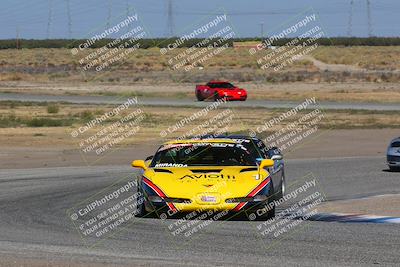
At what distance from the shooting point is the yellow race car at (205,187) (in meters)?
15.0

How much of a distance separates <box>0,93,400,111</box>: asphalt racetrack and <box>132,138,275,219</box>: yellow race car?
39.9m

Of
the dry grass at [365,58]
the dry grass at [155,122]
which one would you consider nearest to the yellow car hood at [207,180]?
the dry grass at [155,122]

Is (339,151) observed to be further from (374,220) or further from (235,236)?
(235,236)

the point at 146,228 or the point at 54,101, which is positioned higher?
the point at 146,228

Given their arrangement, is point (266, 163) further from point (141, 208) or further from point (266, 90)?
point (266, 90)

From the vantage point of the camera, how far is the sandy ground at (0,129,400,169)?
Result: 30.4 metres

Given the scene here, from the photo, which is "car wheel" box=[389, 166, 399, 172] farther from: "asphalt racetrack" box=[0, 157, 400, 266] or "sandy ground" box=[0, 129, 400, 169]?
"asphalt racetrack" box=[0, 157, 400, 266]

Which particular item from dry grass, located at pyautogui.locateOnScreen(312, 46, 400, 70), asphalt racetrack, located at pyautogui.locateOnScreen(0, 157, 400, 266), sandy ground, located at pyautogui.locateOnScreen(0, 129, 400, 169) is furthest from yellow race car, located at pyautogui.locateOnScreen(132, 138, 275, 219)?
dry grass, located at pyautogui.locateOnScreen(312, 46, 400, 70)

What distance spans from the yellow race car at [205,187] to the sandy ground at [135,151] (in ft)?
44.4

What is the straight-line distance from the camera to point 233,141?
16.7 meters

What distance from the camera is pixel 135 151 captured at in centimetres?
3406

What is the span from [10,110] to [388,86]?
114 ft

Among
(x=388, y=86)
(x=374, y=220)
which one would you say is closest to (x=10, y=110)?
(x=388, y=86)

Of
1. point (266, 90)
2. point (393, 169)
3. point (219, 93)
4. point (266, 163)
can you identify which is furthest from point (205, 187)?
point (266, 90)
